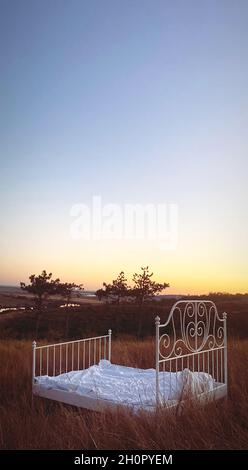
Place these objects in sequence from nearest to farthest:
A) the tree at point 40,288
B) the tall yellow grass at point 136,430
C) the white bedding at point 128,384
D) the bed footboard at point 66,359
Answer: the tall yellow grass at point 136,430 → the white bedding at point 128,384 → the bed footboard at point 66,359 → the tree at point 40,288

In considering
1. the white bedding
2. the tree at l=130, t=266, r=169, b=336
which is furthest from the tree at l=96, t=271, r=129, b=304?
the white bedding

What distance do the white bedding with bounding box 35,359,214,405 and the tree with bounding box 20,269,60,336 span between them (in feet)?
30.6

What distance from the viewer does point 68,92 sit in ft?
27.2

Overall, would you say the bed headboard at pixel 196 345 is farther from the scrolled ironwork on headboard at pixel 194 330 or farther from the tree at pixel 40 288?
the tree at pixel 40 288

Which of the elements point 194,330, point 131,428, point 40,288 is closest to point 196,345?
point 194,330

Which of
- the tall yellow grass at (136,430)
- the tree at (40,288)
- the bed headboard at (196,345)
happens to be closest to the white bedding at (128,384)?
the bed headboard at (196,345)

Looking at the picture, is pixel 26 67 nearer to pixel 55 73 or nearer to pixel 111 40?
pixel 55 73

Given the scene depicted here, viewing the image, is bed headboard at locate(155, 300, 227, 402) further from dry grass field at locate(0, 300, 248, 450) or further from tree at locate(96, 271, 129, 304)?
tree at locate(96, 271, 129, 304)

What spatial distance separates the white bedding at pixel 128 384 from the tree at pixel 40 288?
9323mm

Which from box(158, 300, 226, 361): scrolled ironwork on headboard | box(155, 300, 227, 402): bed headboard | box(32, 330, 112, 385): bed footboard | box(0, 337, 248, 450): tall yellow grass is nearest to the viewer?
box(0, 337, 248, 450): tall yellow grass

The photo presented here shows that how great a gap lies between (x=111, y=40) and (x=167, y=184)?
2861mm

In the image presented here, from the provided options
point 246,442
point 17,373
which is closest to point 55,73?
point 17,373

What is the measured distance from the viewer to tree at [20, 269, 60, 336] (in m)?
16.2

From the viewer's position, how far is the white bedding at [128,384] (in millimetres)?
5191
